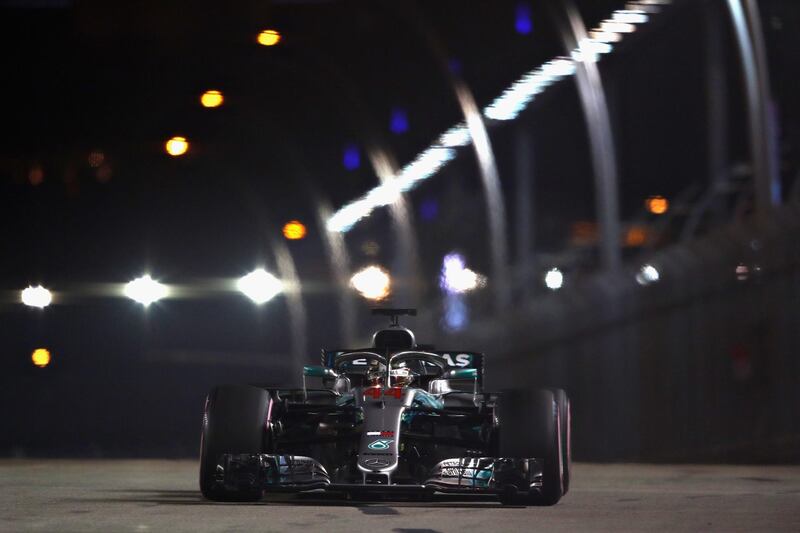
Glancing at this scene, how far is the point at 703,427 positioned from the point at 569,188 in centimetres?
6064

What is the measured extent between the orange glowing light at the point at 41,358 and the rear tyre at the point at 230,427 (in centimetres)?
4535

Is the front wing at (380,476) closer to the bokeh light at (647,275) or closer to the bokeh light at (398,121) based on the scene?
the bokeh light at (647,275)

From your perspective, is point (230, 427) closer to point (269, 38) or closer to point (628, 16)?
point (269, 38)

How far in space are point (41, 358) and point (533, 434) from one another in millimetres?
46362

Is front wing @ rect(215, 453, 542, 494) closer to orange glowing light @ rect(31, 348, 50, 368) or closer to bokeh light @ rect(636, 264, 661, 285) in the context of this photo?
bokeh light @ rect(636, 264, 661, 285)

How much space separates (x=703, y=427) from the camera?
24.3m

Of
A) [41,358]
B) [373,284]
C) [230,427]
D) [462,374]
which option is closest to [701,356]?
[462,374]

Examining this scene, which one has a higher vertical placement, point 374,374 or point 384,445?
point 374,374

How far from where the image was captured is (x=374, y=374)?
603 inches

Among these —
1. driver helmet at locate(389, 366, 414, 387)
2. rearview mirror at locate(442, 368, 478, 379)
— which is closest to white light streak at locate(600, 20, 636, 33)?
rearview mirror at locate(442, 368, 478, 379)

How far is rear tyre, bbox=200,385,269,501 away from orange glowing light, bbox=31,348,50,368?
4535cm

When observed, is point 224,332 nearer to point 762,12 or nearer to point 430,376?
point 762,12

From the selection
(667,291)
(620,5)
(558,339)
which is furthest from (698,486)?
(620,5)

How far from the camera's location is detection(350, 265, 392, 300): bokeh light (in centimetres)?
4438
